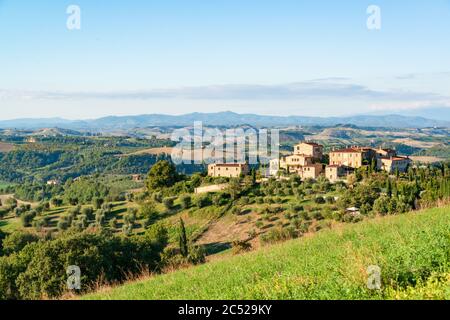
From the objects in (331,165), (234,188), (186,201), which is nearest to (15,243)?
(186,201)

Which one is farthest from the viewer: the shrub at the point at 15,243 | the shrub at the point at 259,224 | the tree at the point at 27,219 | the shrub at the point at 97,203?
the shrub at the point at 97,203

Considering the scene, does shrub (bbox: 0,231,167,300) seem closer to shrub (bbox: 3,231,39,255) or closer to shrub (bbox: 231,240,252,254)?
shrub (bbox: 231,240,252,254)

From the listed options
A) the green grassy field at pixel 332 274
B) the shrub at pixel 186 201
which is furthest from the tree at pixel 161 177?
the green grassy field at pixel 332 274

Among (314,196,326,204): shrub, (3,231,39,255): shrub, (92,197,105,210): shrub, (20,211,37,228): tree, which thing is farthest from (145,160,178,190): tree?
(3,231,39,255): shrub

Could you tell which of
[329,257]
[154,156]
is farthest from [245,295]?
[154,156]

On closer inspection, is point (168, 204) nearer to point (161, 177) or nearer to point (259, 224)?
point (161, 177)

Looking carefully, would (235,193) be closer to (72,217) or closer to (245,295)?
(72,217)

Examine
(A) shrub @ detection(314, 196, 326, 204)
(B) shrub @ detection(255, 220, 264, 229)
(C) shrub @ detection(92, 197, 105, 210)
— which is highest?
(A) shrub @ detection(314, 196, 326, 204)

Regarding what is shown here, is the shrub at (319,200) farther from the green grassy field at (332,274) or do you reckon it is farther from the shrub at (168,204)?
the green grassy field at (332,274)
